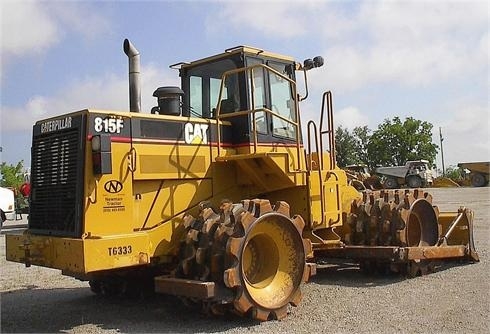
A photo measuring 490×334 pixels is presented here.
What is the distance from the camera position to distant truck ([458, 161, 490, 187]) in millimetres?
47153

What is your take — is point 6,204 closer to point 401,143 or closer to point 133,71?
point 133,71

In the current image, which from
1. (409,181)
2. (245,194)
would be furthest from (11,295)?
(409,181)

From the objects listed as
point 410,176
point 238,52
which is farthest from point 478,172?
point 238,52

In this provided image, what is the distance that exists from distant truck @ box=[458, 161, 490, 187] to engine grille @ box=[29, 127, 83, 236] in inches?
1801

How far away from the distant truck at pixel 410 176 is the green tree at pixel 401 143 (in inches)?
947

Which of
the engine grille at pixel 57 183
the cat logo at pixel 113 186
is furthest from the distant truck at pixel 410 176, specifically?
the cat logo at pixel 113 186

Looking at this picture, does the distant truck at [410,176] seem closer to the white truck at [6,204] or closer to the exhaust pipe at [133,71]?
the white truck at [6,204]

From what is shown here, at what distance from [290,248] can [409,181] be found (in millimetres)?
43513

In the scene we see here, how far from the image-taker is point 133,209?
6703mm

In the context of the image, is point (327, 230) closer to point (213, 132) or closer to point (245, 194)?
point (245, 194)

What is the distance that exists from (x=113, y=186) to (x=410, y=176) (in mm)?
44859

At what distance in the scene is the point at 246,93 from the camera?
25.5 ft

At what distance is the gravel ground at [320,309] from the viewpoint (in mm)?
6344

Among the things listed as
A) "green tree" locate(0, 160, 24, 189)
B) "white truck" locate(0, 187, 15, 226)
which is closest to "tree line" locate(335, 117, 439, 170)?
"green tree" locate(0, 160, 24, 189)
